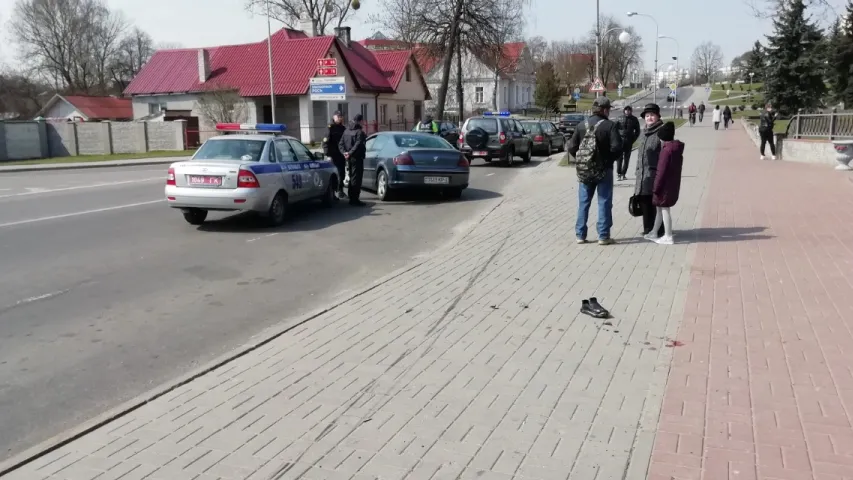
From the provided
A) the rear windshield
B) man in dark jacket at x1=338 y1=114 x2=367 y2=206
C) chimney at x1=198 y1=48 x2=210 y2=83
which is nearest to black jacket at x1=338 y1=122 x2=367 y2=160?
man in dark jacket at x1=338 y1=114 x2=367 y2=206

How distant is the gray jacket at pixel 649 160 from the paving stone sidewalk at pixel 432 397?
2.28 m

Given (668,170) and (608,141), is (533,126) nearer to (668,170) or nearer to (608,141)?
(608,141)

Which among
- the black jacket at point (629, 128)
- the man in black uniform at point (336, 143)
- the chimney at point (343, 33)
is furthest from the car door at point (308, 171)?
the chimney at point (343, 33)

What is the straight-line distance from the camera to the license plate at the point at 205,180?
10.6 metres

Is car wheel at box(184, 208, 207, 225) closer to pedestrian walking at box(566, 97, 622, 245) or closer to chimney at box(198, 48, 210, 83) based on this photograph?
pedestrian walking at box(566, 97, 622, 245)

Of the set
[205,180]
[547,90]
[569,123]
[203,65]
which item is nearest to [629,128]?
[205,180]

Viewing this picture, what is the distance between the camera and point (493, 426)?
395cm

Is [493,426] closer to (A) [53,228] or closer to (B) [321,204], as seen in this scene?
(A) [53,228]

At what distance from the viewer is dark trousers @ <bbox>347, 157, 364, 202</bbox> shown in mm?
13711

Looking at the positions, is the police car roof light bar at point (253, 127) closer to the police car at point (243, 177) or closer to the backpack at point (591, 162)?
the police car at point (243, 177)

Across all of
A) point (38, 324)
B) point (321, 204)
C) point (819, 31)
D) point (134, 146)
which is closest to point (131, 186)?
point (321, 204)

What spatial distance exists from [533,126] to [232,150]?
802 inches

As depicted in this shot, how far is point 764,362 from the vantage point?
488 centimetres

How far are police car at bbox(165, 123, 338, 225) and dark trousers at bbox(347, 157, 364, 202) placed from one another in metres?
1.02
